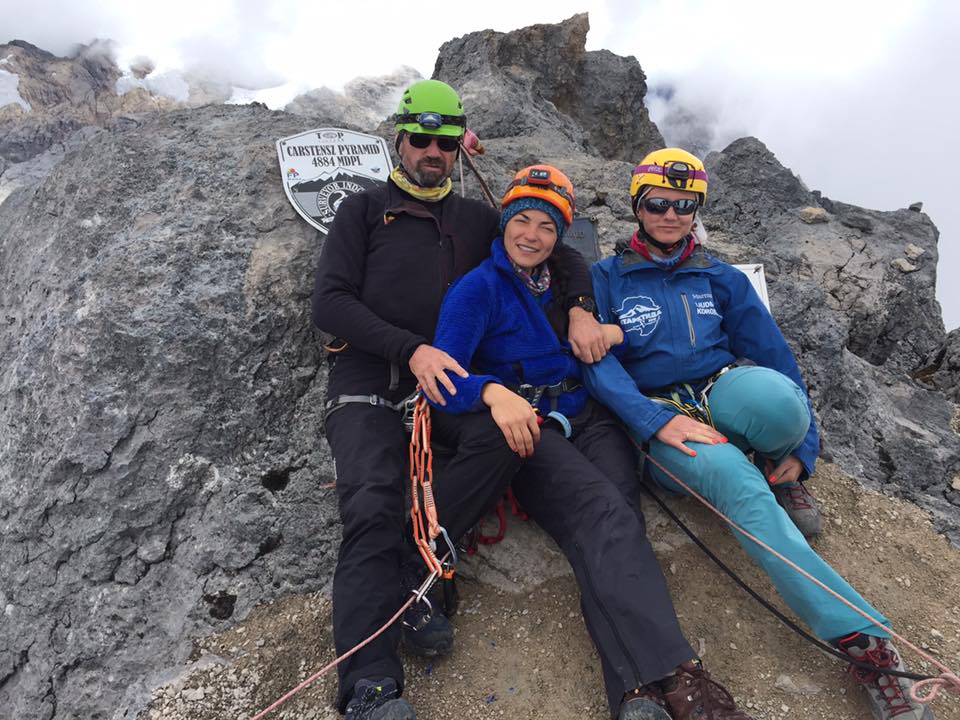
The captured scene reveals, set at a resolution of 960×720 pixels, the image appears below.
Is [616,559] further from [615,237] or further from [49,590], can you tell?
[615,237]

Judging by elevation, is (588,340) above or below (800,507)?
above

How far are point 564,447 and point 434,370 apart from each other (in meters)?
0.90

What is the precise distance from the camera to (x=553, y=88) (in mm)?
13273

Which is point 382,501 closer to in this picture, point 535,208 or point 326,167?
point 535,208

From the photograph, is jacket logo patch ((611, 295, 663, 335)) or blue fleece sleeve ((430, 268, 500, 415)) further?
jacket logo patch ((611, 295, 663, 335))

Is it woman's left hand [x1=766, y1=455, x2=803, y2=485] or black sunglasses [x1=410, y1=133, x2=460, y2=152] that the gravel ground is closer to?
woman's left hand [x1=766, y1=455, x2=803, y2=485]

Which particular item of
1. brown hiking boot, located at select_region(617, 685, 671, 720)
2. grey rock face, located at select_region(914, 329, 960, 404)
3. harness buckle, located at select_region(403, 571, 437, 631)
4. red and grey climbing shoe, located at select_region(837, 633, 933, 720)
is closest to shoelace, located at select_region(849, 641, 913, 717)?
red and grey climbing shoe, located at select_region(837, 633, 933, 720)

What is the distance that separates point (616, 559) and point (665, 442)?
89cm

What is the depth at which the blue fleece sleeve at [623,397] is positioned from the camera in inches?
144

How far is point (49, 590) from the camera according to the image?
11.7 feet

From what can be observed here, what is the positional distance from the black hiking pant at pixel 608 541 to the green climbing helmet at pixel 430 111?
2.25m

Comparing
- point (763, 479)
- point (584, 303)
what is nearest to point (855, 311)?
point (584, 303)

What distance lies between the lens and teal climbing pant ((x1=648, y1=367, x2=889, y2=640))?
2973 mm

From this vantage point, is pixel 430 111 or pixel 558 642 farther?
pixel 430 111
